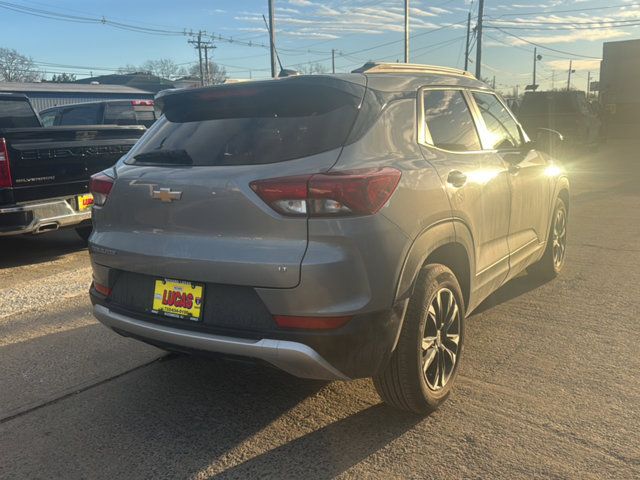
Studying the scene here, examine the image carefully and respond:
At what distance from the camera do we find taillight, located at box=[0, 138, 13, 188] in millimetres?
5754

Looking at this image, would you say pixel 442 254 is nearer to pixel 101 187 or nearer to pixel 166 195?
pixel 166 195

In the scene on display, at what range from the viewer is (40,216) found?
612cm

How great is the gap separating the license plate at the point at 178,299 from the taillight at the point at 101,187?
0.65 meters

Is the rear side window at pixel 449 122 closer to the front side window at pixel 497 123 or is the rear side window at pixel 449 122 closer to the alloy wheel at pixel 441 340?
the front side window at pixel 497 123

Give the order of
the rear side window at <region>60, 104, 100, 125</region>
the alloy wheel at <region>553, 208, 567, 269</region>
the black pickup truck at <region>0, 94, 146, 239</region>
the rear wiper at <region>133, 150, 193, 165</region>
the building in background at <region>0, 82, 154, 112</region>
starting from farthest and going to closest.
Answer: the building in background at <region>0, 82, 154, 112</region> < the rear side window at <region>60, 104, 100, 125</region> < the black pickup truck at <region>0, 94, 146, 239</region> < the alloy wheel at <region>553, 208, 567, 269</region> < the rear wiper at <region>133, 150, 193, 165</region>

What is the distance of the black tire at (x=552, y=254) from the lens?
5336 millimetres

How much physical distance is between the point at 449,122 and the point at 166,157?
1.66m

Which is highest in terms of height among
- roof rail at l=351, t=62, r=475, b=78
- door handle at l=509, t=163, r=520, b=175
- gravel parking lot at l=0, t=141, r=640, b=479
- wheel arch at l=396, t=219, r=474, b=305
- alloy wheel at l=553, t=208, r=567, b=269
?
roof rail at l=351, t=62, r=475, b=78

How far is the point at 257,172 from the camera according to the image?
2.63 m

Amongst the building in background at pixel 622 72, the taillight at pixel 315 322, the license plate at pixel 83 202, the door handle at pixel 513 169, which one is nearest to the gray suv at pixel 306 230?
the taillight at pixel 315 322

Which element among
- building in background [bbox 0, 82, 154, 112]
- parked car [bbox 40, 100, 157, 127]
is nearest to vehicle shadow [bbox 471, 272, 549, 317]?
parked car [bbox 40, 100, 157, 127]

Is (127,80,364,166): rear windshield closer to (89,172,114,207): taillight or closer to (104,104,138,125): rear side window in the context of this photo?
(89,172,114,207): taillight

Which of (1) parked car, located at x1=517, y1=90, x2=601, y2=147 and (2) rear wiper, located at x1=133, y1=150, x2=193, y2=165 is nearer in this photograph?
(2) rear wiper, located at x1=133, y1=150, x2=193, y2=165

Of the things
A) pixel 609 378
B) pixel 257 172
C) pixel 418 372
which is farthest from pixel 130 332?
pixel 609 378
